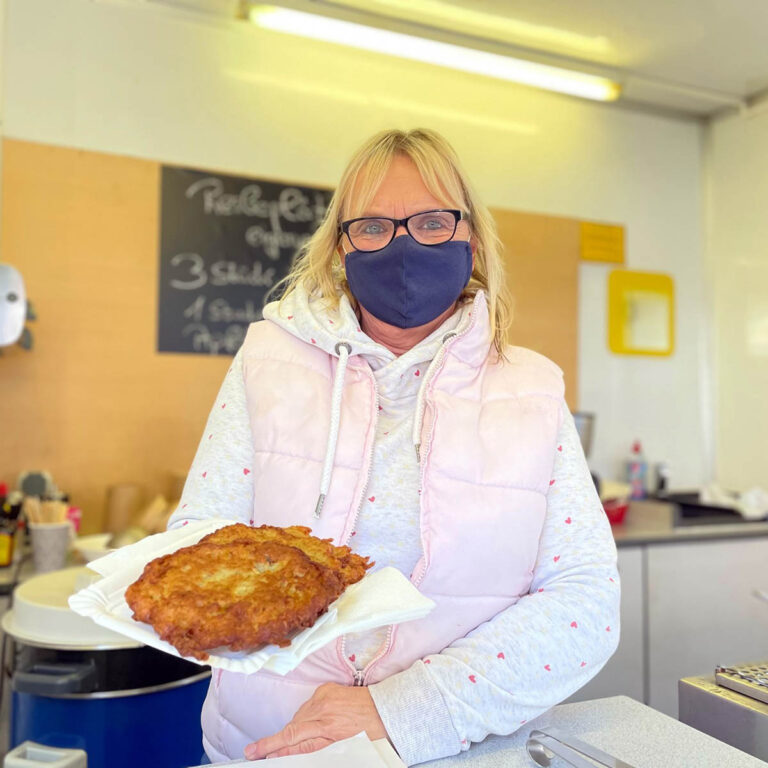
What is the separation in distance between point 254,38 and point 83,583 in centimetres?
203

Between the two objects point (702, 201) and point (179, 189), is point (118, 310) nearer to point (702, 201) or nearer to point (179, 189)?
point (179, 189)

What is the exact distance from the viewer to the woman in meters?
0.93

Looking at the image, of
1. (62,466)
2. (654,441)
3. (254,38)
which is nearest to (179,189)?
(254,38)

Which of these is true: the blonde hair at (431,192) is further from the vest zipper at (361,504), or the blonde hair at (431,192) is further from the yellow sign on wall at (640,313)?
the yellow sign on wall at (640,313)

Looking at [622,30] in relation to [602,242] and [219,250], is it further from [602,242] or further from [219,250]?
[219,250]

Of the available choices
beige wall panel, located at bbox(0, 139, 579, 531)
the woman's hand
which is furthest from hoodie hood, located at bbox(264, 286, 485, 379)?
beige wall panel, located at bbox(0, 139, 579, 531)

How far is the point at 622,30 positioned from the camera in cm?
274

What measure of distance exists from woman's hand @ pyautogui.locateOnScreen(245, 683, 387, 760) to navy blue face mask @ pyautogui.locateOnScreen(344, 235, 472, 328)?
0.56 metres

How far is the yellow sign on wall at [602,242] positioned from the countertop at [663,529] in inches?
43.2

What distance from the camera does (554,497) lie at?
1.11 meters

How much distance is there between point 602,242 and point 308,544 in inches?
110

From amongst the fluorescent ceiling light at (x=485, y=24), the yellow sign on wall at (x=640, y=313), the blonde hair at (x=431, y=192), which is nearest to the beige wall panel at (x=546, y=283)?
the yellow sign on wall at (x=640, y=313)

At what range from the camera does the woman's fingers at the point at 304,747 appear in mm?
834

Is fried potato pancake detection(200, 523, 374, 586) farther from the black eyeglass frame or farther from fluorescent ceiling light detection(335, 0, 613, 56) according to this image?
fluorescent ceiling light detection(335, 0, 613, 56)
